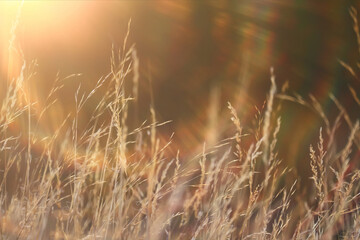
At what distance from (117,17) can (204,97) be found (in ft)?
2.72

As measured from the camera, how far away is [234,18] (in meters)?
3.72

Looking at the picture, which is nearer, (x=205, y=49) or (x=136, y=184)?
(x=136, y=184)

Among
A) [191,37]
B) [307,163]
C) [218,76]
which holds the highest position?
[191,37]

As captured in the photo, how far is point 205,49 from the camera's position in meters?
3.74

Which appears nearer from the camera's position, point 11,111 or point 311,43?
point 11,111

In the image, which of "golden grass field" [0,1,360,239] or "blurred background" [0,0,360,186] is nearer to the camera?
"golden grass field" [0,1,360,239]

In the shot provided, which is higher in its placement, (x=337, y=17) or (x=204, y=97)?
(x=337, y=17)

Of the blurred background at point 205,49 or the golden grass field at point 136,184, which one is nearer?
the golden grass field at point 136,184

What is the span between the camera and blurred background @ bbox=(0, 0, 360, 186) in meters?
3.66

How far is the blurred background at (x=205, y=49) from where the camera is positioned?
3.66m

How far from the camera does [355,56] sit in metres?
3.67

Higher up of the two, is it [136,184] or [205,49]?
[136,184]

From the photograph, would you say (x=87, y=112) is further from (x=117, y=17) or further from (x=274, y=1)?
(x=274, y=1)

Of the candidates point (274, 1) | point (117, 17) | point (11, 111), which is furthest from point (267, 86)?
point (11, 111)
